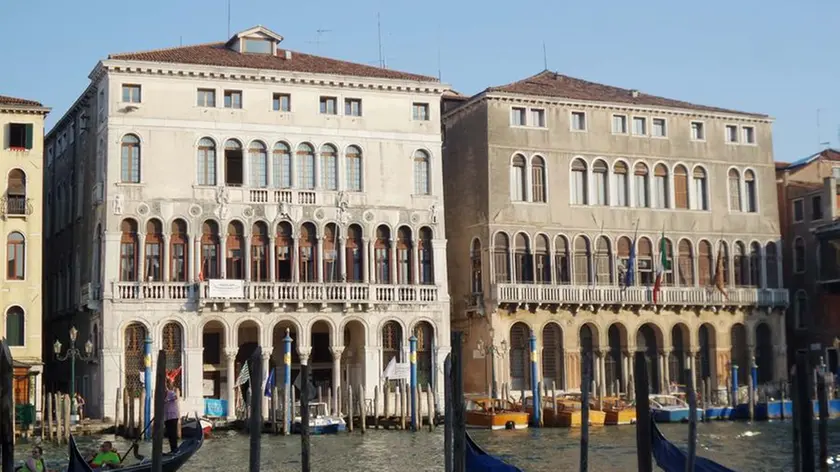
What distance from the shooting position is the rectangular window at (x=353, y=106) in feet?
111

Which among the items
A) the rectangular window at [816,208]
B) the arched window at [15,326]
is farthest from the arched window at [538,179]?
the arched window at [15,326]

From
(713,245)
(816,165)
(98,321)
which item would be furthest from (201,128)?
(816,165)

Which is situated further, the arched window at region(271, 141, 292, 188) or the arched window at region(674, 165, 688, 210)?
the arched window at region(674, 165, 688, 210)

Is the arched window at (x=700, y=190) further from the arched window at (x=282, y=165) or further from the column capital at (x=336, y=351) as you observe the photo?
the arched window at (x=282, y=165)

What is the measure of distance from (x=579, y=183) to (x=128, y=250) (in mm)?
12638

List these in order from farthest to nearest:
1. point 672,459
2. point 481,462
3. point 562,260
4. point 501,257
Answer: point 562,260 → point 501,257 → point 672,459 → point 481,462

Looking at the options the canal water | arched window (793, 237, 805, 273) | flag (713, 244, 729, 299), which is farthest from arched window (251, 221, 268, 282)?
arched window (793, 237, 805, 273)

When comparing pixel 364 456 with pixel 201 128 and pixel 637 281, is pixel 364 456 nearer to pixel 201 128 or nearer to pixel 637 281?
pixel 201 128

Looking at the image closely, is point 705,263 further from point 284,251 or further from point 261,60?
point 261,60

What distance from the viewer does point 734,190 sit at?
39.0 m

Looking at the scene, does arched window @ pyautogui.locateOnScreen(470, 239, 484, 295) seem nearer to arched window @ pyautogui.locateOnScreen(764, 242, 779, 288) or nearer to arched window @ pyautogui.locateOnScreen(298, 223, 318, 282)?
arched window @ pyautogui.locateOnScreen(298, 223, 318, 282)

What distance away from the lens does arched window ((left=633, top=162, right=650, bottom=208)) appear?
37.5 metres

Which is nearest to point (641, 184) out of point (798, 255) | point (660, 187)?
point (660, 187)

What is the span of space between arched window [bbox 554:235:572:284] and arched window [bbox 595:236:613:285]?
881mm
